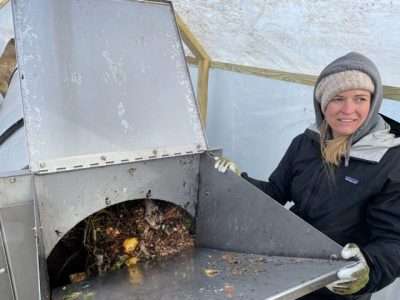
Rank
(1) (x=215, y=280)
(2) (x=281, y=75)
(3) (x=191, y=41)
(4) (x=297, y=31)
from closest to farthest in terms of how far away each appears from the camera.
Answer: (1) (x=215, y=280)
(4) (x=297, y=31)
(2) (x=281, y=75)
(3) (x=191, y=41)

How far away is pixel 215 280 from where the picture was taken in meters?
1.08

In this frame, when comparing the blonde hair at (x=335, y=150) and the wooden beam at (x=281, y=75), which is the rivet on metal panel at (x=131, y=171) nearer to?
the blonde hair at (x=335, y=150)

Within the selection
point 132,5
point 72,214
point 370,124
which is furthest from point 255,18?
point 72,214

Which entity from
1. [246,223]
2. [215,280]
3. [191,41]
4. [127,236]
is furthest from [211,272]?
[191,41]

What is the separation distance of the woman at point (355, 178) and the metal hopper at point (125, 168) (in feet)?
0.43

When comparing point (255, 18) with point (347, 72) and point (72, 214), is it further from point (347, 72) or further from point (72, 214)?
point (72, 214)

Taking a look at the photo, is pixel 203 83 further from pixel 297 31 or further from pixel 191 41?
pixel 297 31

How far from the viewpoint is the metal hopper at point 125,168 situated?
96 cm

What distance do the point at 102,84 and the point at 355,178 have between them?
80 cm

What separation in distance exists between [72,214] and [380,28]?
4.45 ft

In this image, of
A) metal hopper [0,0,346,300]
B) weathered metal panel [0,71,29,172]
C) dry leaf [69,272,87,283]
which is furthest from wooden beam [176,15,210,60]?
dry leaf [69,272,87,283]

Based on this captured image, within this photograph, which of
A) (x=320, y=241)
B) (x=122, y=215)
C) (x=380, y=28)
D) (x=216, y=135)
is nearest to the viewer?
(x=320, y=241)

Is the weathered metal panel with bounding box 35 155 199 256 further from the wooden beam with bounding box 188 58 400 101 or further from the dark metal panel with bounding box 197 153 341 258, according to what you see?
the wooden beam with bounding box 188 58 400 101

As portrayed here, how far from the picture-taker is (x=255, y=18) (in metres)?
2.03
